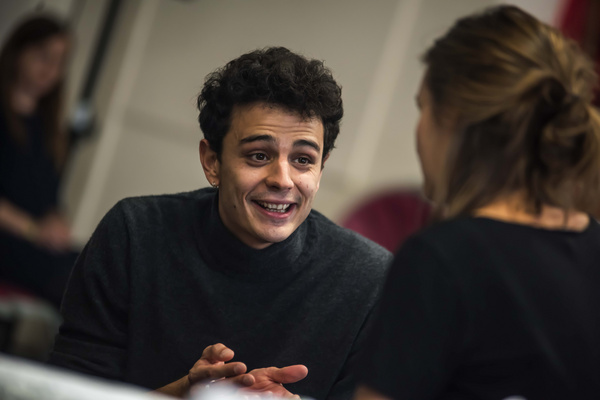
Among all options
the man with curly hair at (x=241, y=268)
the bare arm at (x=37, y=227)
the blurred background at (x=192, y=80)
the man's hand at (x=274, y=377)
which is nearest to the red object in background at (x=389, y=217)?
the blurred background at (x=192, y=80)

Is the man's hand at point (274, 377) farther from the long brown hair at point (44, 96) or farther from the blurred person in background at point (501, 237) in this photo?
the long brown hair at point (44, 96)

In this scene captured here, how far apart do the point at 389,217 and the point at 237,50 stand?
118 cm

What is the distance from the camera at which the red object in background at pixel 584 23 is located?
9.01 ft

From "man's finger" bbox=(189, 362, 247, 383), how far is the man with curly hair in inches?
2.2

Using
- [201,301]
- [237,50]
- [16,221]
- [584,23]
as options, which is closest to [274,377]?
[201,301]

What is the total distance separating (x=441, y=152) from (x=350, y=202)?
102 inches

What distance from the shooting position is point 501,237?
2.68 feet

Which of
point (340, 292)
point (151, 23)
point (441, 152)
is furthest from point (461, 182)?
point (151, 23)

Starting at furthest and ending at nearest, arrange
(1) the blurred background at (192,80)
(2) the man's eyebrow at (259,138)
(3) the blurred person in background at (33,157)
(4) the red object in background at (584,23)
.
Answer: (1) the blurred background at (192,80), (4) the red object in background at (584,23), (3) the blurred person in background at (33,157), (2) the man's eyebrow at (259,138)

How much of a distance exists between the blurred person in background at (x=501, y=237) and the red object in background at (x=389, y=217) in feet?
5.80

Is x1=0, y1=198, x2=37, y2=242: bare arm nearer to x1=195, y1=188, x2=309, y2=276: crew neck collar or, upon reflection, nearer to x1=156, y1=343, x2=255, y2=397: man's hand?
x1=195, y1=188, x2=309, y2=276: crew neck collar

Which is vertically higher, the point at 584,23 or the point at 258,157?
the point at 584,23

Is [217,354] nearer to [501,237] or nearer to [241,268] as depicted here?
[241,268]

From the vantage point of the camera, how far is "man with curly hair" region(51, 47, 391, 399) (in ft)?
3.61
